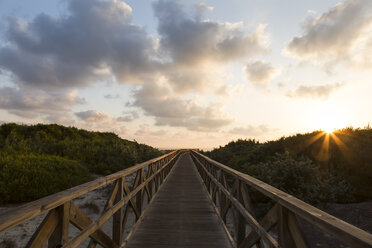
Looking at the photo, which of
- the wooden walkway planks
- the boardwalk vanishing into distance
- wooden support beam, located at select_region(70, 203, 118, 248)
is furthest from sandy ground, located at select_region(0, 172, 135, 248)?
wooden support beam, located at select_region(70, 203, 118, 248)

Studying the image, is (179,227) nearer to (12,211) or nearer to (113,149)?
(12,211)

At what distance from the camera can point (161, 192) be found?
1000 cm

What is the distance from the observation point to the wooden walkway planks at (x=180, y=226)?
15.7 feet

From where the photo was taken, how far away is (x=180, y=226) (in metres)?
5.78

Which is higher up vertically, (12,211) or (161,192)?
(12,211)

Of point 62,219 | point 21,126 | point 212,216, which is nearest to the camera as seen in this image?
point 62,219

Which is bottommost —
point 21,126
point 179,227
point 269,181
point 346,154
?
point 179,227

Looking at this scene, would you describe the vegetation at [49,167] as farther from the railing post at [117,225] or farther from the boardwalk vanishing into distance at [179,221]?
the railing post at [117,225]

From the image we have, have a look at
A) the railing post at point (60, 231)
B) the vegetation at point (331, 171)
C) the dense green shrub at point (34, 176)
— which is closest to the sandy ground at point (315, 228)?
the vegetation at point (331, 171)

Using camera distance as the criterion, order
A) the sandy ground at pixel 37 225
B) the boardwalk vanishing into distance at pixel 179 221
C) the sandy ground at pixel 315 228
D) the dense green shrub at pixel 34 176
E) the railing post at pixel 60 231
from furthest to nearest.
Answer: the dense green shrub at pixel 34 176, the sandy ground at pixel 37 225, the sandy ground at pixel 315 228, the railing post at pixel 60 231, the boardwalk vanishing into distance at pixel 179 221

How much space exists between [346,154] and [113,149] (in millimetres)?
14535

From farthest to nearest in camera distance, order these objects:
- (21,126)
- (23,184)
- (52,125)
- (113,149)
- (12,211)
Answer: (52,125) → (21,126) → (113,149) → (23,184) → (12,211)

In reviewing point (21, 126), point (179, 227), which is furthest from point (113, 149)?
point (21, 126)

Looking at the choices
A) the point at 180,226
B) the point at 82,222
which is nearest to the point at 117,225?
the point at 82,222
